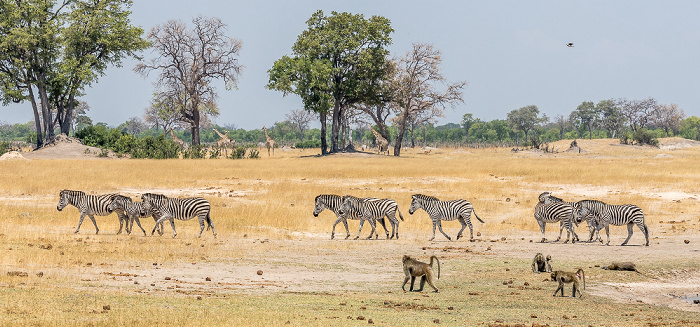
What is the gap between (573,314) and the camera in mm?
14516

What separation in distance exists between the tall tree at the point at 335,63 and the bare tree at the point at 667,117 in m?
104

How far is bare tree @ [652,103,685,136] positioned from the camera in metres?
166

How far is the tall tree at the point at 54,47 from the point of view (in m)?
74.6

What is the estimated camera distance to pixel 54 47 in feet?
253

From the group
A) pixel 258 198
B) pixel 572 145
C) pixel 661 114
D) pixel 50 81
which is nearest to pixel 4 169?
pixel 258 198

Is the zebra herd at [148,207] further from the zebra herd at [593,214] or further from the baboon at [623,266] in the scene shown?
the baboon at [623,266]

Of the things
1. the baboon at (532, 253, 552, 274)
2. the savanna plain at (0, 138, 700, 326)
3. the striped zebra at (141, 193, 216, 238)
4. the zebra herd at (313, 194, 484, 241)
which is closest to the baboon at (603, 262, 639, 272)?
the savanna plain at (0, 138, 700, 326)

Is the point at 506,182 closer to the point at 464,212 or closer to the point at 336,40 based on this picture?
the point at 464,212

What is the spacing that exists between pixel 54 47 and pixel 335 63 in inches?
1128

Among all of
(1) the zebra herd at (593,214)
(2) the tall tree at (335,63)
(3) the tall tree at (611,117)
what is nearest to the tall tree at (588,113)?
(3) the tall tree at (611,117)

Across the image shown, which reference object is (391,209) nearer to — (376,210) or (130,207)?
(376,210)

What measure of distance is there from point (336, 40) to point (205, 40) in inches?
681

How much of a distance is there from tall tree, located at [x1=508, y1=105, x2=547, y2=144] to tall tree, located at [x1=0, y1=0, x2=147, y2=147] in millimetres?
119480

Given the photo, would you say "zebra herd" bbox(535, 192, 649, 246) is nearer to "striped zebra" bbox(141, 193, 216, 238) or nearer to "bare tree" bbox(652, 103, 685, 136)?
"striped zebra" bbox(141, 193, 216, 238)
